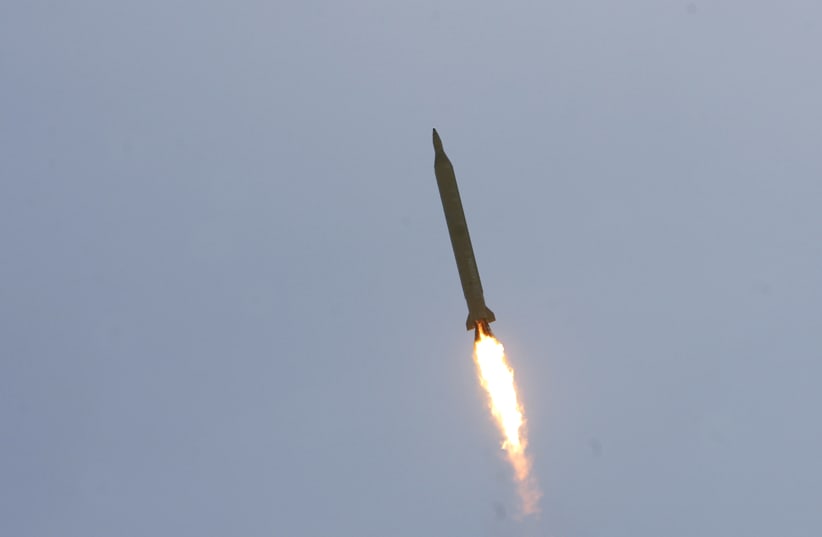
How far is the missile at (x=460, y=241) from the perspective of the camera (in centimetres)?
8875

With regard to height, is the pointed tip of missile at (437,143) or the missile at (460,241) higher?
the pointed tip of missile at (437,143)

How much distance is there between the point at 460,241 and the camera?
3489 inches

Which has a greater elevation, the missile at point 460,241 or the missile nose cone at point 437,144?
the missile nose cone at point 437,144

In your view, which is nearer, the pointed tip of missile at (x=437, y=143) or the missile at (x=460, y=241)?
the missile at (x=460, y=241)

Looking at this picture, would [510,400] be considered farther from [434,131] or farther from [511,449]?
[434,131]

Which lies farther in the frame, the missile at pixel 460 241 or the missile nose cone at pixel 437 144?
the missile nose cone at pixel 437 144

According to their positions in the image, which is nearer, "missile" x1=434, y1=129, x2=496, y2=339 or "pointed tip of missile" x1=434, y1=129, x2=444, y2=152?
"missile" x1=434, y1=129, x2=496, y2=339

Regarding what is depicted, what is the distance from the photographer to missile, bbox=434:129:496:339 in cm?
8875

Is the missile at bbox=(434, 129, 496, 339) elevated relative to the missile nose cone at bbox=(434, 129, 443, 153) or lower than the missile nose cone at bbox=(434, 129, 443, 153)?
lower

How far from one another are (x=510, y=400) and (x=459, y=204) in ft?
46.9

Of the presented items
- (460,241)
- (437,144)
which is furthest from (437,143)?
(460,241)

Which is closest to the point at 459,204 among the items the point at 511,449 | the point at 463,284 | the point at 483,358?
the point at 463,284

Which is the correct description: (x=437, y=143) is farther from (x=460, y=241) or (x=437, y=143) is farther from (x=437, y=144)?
(x=460, y=241)

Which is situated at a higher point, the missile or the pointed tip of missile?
the pointed tip of missile
